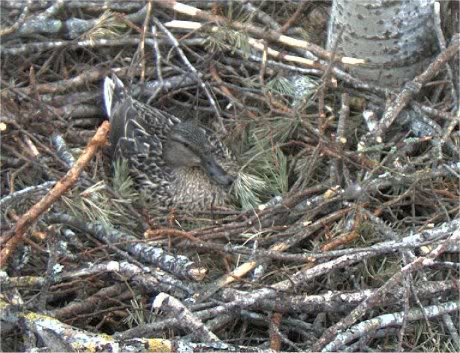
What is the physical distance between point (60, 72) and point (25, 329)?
2114mm

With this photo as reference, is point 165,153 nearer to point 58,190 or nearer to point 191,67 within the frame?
point 191,67

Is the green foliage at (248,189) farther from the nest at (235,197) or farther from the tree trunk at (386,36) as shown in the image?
the tree trunk at (386,36)

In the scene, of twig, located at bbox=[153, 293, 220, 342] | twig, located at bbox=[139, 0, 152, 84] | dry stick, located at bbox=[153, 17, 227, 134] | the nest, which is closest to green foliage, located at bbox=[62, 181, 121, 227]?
the nest

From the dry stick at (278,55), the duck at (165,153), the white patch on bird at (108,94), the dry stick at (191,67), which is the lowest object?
the duck at (165,153)

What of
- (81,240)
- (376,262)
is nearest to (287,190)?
(376,262)

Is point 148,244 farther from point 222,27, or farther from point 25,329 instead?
point 222,27

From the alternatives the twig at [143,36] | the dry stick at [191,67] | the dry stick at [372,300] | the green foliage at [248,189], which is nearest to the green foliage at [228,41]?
the dry stick at [191,67]

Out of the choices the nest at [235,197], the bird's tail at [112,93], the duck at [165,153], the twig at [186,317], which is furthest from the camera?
the bird's tail at [112,93]

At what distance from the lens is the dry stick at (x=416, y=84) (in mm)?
5020

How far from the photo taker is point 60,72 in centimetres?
575

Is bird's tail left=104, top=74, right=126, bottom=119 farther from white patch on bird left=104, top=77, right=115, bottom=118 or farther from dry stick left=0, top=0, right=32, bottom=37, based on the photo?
dry stick left=0, top=0, right=32, bottom=37

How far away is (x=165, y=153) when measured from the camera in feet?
18.8

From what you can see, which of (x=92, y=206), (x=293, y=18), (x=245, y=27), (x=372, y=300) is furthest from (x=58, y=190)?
(x=293, y=18)

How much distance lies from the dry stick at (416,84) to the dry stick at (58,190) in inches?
63.8
